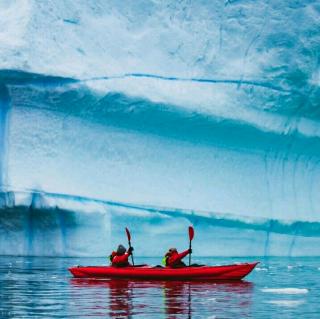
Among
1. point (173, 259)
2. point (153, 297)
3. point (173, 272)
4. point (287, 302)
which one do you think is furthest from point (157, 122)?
point (287, 302)

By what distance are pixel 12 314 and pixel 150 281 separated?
423cm

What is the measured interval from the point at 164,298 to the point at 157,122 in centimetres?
971

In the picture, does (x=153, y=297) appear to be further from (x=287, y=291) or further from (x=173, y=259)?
(x=173, y=259)

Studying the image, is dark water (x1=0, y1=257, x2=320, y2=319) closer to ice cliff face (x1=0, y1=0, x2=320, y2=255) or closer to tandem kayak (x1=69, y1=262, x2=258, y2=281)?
tandem kayak (x1=69, y1=262, x2=258, y2=281)

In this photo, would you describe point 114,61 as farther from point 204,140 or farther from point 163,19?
point 204,140

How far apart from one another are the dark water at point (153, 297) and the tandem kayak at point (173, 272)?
0.20 m

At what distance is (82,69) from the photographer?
1609 centimetres

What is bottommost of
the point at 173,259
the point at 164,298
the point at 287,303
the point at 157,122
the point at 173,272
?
the point at 287,303

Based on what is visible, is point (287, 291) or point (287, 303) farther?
point (287, 291)

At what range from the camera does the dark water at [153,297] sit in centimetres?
641

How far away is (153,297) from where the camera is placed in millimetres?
7785

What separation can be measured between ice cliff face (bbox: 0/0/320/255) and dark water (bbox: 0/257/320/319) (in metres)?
4.49

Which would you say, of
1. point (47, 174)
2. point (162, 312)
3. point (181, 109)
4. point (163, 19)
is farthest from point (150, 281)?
point (163, 19)

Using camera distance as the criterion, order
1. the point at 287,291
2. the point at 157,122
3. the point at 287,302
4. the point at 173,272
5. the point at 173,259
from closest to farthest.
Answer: the point at 287,302 < the point at 287,291 < the point at 173,272 < the point at 173,259 < the point at 157,122
